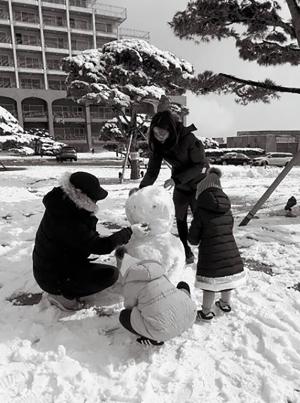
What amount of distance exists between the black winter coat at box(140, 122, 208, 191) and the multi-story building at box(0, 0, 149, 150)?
42.5 metres

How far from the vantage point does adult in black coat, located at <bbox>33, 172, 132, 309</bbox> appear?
250cm

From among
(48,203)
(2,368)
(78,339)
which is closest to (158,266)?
(78,339)

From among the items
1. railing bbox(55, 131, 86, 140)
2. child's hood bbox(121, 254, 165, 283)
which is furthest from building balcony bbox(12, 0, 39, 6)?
child's hood bbox(121, 254, 165, 283)

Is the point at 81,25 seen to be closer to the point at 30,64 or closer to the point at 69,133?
the point at 30,64

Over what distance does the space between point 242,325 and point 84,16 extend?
53861mm

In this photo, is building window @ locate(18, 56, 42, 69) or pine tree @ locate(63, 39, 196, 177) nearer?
pine tree @ locate(63, 39, 196, 177)

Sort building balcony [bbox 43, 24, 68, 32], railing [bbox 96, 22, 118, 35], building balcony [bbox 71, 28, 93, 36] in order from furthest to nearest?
railing [bbox 96, 22, 118, 35] < building balcony [bbox 71, 28, 93, 36] < building balcony [bbox 43, 24, 68, 32]

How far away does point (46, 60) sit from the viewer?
45312 millimetres

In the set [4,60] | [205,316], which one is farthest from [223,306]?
[4,60]

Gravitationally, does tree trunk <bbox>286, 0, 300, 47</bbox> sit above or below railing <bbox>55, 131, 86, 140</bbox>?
above

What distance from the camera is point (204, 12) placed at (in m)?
5.57

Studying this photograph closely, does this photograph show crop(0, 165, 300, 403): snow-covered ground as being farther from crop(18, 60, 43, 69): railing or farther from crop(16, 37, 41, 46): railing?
crop(16, 37, 41, 46): railing

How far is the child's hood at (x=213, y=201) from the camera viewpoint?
261cm

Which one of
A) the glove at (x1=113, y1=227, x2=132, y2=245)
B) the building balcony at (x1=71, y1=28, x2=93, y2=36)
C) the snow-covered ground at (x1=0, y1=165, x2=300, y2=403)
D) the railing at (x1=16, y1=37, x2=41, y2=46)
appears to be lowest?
the snow-covered ground at (x1=0, y1=165, x2=300, y2=403)
